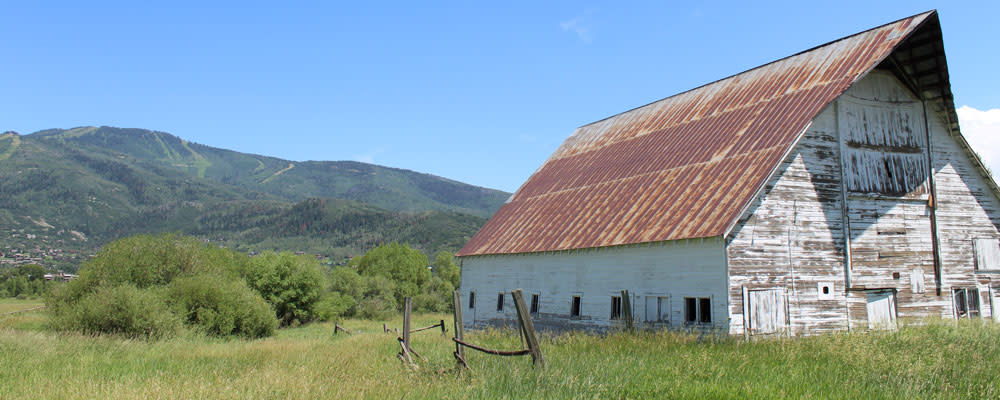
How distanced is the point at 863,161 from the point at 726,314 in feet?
20.1

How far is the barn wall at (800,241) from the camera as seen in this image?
14.8 meters

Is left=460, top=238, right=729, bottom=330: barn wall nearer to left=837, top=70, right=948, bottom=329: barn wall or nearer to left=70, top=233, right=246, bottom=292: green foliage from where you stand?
left=837, top=70, right=948, bottom=329: barn wall

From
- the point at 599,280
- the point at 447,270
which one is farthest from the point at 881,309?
the point at 447,270

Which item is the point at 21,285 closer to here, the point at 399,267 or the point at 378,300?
the point at 399,267

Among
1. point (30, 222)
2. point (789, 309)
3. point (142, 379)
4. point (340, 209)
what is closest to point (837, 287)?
point (789, 309)

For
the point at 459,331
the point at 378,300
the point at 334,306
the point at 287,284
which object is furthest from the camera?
the point at 378,300

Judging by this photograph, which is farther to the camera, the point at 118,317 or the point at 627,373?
the point at 118,317

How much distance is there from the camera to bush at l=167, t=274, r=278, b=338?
2773cm

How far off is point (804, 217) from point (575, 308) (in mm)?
6788

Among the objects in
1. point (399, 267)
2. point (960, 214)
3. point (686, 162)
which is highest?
point (686, 162)

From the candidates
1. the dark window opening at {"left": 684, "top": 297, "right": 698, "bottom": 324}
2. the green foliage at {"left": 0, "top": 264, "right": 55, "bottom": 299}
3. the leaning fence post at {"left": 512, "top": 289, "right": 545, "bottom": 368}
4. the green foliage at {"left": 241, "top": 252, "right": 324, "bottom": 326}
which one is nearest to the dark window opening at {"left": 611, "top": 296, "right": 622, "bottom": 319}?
the dark window opening at {"left": 684, "top": 297, "right": 698, "bottom": 324}

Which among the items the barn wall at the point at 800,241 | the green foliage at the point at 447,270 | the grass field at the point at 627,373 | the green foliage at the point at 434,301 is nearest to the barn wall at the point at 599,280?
the barn wall at the point at 800,241

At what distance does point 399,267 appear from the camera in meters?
62.4

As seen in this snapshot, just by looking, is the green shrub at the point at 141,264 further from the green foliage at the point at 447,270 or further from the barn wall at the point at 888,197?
the green foliage at the point at 447,270
